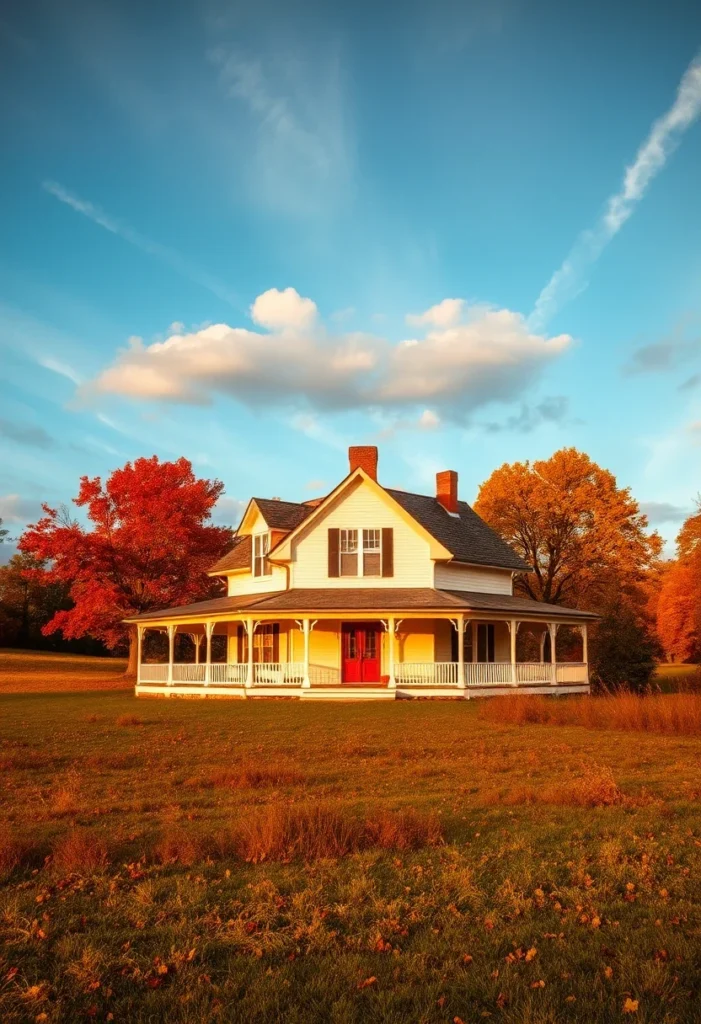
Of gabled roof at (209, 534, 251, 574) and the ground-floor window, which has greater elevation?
gabled roof at (209, 534, 251, 574)

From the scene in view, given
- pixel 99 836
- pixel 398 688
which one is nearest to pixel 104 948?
pixel 99 836

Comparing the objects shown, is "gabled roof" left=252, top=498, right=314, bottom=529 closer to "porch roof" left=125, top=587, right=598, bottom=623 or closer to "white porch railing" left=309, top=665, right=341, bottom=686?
"porch roof" left=125, top=587, right=598, bottom=623

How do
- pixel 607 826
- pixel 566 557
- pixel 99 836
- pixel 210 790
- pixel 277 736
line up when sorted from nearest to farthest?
pixel 99 836 → pixel 607 826 → pixel 210 790 → pixel 277 736 → pixel 566 557

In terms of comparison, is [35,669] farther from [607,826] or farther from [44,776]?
[607,826]

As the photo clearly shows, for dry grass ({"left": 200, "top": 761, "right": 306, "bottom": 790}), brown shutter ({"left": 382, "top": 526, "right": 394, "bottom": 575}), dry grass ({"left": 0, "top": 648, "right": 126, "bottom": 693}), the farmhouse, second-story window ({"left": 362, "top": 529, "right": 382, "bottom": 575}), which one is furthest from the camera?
dry grass ({"left": 0, "top": 648, "right": 126, "bottom": 693})

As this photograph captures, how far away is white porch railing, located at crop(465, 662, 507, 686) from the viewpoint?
2952 centimetres

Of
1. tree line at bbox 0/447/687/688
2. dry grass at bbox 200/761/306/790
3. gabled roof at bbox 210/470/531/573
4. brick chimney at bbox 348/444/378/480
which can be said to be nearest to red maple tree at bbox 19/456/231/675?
tree line at bbox 0/447/687/688

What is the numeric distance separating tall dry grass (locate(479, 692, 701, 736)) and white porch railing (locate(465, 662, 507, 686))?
7.64 m

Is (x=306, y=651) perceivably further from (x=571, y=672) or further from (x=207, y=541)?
(x=207, y=541)

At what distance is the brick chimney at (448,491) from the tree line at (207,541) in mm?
10554

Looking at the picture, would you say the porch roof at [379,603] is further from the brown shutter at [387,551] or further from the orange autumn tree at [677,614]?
the orange autumn tree at [677,614]

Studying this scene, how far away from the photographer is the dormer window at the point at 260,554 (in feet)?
116

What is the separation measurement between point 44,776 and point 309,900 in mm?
7205

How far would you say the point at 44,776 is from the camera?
40.5 ft
